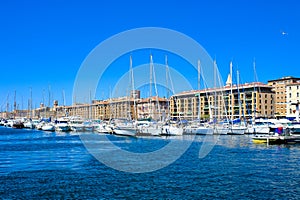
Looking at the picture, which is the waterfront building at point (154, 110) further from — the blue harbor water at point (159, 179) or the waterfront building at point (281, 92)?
the waterfront building at point (281, 92)

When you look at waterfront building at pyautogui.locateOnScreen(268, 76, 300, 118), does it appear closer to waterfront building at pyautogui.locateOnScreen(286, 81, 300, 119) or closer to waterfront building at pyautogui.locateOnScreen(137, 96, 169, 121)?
waterfront building at pyautogui.locateOnScreen(286, 81, 300, 119)

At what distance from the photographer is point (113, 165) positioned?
32.8 m

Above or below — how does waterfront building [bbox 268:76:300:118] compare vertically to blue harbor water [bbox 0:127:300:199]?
above

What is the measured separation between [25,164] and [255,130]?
51453 millimetres

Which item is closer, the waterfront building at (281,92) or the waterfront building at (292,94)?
the waterfront building at (292,94)

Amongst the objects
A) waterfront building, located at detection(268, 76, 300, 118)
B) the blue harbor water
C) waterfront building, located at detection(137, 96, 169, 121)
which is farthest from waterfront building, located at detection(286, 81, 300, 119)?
the blue harbor water

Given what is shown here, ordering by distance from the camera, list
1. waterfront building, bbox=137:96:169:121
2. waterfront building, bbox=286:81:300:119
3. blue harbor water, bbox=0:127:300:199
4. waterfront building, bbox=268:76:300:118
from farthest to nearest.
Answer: waterfront building, bbox=268:76:300:118
waterfront building, bbox=286:81:300:119
waterfront building, bbox=137:96:169:121
blue harbor water, bbox=0:127:300:199

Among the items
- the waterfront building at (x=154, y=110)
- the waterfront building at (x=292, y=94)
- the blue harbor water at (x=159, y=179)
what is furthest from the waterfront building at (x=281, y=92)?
the blue harbor water at (x=159, y=179)

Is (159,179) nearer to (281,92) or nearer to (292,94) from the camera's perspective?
(292,94)

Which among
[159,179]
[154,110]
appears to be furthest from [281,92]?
[159,179]

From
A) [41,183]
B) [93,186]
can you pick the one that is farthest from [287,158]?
[41,183]

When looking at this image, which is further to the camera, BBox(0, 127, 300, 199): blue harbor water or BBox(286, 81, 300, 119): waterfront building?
BBox(286, 81, 300, 119): waterfront building

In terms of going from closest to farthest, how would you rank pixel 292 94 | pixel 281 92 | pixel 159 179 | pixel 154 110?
pixel 159 179 → pixel 154 110 → pixel 292 94 → pixel 281 92

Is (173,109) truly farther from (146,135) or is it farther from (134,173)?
(134,173)
